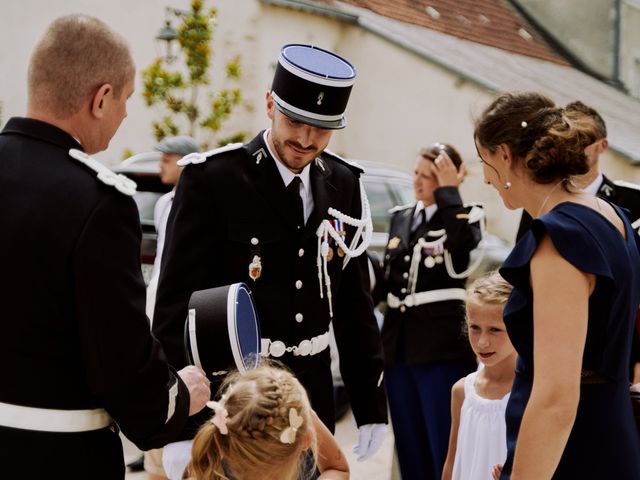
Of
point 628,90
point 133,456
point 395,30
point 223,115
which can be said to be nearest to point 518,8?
point 628,90

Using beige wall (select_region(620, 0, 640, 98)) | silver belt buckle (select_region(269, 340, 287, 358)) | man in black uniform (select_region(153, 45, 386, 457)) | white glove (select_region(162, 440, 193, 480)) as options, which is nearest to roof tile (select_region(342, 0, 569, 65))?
beige wall (select_region(620, 0, 640, 98))

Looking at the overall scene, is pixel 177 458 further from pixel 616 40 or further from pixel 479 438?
pixel 616 40

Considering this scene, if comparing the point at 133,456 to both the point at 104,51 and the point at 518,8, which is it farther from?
the point at 518,8

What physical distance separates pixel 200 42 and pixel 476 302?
8995mm

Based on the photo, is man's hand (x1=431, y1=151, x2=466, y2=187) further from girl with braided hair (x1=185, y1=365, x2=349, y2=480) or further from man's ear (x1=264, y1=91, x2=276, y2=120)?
girl with braided hair (x1=185, y1=365, x2=349, y2=480)

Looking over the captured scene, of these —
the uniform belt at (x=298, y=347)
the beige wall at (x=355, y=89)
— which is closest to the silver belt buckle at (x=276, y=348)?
the uniform belt at (x=298, y=347)

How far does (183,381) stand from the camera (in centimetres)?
235

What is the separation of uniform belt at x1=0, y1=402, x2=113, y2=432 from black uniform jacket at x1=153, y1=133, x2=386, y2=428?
0.71 m

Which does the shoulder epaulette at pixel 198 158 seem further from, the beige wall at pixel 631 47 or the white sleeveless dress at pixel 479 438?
the beige wall at pixel 631 47

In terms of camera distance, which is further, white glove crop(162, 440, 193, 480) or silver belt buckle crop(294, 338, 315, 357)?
silver belt buckle crop(294, 338, 315, 357)

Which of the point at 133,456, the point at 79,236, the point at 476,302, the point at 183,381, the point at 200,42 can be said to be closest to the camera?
the point at 79,236

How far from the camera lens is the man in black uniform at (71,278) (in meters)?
2.04

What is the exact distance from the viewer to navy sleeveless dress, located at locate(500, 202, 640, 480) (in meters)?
2.19

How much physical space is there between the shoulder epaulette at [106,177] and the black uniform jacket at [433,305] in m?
2.71
